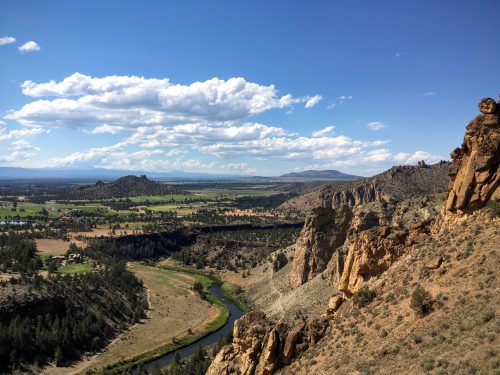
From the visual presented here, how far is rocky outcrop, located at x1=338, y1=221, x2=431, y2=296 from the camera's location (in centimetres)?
4684

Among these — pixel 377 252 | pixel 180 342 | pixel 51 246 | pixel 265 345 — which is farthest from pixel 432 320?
pixel 51 246

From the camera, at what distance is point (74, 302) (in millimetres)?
93125

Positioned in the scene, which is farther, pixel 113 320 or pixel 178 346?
pixel 113 320

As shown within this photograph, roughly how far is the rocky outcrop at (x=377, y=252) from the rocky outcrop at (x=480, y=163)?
21.5 feet

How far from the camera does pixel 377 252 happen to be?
47.8 metres

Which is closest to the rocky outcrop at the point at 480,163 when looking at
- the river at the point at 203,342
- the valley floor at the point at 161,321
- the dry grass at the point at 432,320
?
the dry grass at the point at 432,320

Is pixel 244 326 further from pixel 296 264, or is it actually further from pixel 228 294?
pixel 228 294

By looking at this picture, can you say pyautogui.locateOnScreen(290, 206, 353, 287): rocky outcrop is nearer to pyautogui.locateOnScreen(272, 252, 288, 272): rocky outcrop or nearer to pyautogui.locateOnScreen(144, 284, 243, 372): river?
pyautogui.locateOnScreen(272, 252, 288, 272): rocky outcrop

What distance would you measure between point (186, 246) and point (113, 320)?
90105 millimetres

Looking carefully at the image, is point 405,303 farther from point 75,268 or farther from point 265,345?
point 75,268

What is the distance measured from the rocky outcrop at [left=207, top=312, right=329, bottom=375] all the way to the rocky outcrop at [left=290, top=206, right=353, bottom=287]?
178 ft

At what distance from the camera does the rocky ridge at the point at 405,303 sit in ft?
94.1

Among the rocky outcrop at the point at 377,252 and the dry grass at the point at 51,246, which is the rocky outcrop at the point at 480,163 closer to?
the rocky outcrop at the point at 377,252

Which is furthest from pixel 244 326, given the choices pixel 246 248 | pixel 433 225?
pixel 246 248
